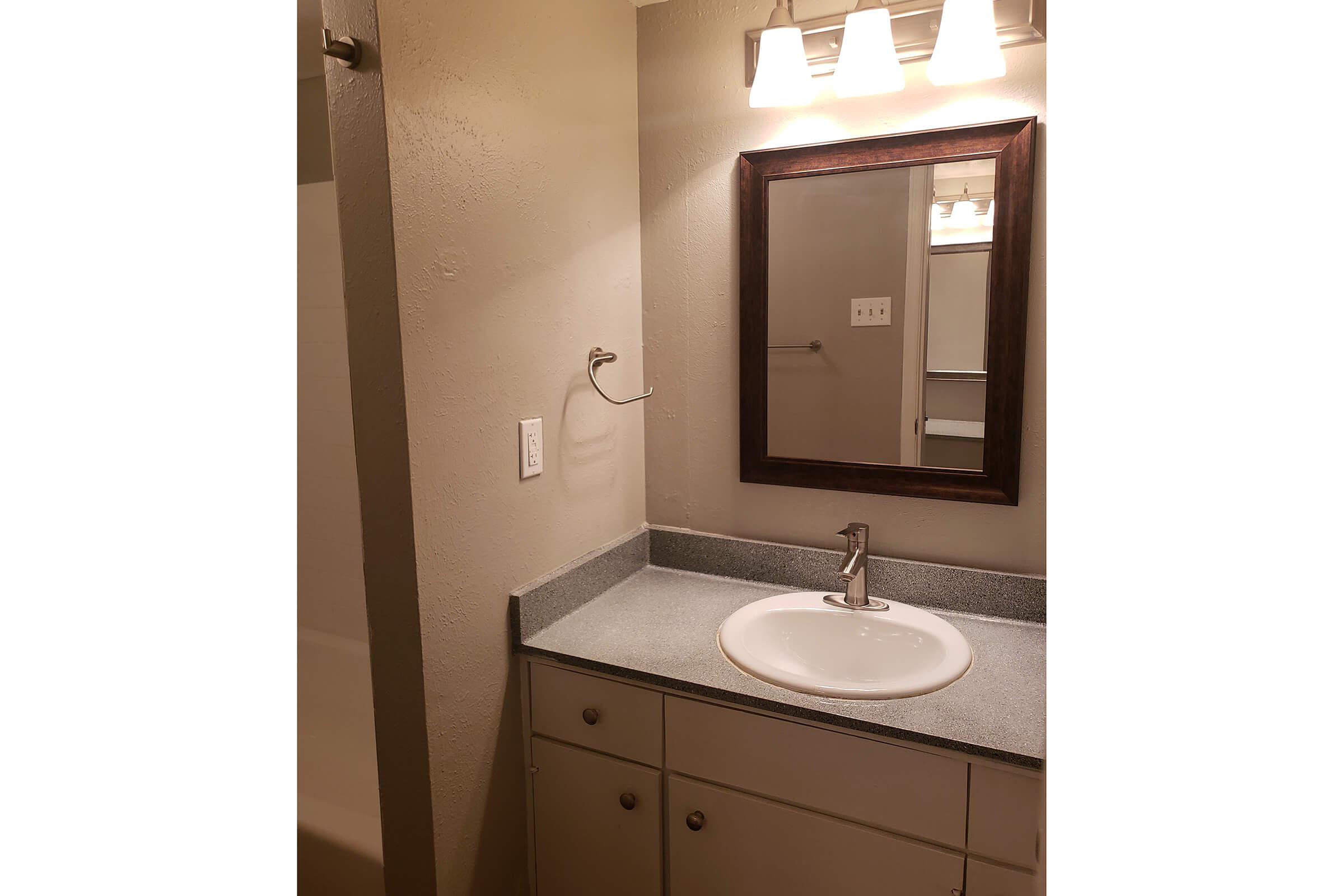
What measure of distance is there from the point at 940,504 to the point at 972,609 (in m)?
0.23

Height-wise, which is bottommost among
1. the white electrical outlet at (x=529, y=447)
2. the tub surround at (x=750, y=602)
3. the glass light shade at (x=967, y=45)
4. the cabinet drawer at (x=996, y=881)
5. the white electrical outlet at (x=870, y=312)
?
the cabinet drawer at (x=996, y=881)

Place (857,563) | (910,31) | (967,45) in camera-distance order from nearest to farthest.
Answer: (967,45) < (910,31) < (857,563)

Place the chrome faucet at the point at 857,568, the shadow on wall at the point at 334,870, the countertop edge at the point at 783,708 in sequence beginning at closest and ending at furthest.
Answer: the countertop edge at the point at 783,708 → the chrome faucet at the point at 857,568 → the shadow on wall at the point at 334,870

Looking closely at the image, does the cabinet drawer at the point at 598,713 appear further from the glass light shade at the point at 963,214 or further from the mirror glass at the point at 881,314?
the glass light shade at the point at 963,214

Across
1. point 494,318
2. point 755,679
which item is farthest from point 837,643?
point 494,318

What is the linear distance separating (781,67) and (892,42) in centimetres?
22

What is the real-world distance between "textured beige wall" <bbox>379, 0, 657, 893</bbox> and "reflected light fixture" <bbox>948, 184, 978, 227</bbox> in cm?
73

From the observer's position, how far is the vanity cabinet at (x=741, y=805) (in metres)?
1.22

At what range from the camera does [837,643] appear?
1.64 meters

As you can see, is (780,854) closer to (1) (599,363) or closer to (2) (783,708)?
(2) (783,708)

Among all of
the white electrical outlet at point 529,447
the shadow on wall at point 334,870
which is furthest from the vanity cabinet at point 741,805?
the shadow on wall at point 334,870

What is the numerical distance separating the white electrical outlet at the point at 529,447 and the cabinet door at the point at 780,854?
639 mm
